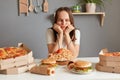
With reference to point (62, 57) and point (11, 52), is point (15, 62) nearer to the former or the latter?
point (11, 52)

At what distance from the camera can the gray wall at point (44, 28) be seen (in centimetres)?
301

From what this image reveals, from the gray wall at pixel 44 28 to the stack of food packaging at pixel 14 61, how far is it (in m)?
Result: 1.62

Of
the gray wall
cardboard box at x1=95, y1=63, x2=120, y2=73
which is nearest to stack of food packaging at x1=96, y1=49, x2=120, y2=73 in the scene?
cardboard box at x1=95, y1=63, x2=120, y2=73

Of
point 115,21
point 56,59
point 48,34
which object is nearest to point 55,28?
point 48,34

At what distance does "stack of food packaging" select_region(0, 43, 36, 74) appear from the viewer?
135 cm

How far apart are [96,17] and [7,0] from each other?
1.23 meters

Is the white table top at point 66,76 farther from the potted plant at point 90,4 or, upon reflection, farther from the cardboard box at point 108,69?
the potted plant at point 90,4

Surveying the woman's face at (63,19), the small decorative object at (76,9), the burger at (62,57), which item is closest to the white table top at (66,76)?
the burger at (62,57)

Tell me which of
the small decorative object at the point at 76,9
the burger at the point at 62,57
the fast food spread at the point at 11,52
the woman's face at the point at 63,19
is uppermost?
the small decorative object at the point at 76,9

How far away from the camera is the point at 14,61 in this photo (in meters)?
1.36

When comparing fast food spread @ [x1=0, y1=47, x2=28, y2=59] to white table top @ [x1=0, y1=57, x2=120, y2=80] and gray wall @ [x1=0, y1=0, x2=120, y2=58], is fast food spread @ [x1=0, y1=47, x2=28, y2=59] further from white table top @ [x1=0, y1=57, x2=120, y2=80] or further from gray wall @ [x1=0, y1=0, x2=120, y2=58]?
gray wall @ [x1=0, y1=0, x2=120, y2=58]

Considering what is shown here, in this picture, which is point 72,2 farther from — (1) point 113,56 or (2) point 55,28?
(1) point 113,56

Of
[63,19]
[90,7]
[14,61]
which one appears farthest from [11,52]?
[90,7]

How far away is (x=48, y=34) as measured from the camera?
2.30m
